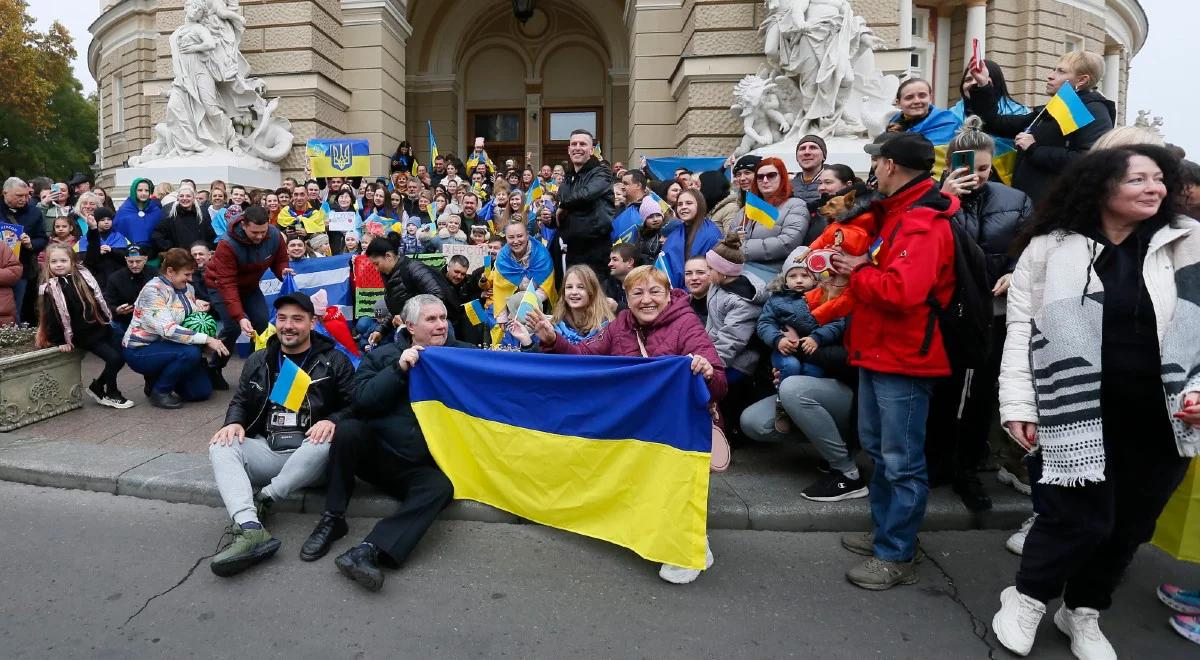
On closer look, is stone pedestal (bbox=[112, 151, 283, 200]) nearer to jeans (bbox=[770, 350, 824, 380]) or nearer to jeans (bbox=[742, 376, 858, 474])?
jeans (bbox=[770, 350, 824, 380])

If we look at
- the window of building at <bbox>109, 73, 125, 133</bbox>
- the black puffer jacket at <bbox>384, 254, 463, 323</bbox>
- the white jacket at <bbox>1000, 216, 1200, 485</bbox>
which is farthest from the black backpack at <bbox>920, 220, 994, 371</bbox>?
the window of building at <bbox>109, 73, 125, 133</bbox>

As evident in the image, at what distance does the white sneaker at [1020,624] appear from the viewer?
9.09 ft

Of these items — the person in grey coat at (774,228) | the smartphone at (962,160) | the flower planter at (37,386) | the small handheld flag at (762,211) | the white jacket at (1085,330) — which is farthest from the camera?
the flower planter at (37,386)

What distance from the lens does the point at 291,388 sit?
4055 millimetres

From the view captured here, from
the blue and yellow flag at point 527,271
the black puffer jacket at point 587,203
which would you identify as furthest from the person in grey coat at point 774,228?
the blue and yellow flag at point 527,271

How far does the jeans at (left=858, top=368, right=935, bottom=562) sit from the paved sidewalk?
0.64 metres

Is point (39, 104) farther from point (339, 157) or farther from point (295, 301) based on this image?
point (295, 301)

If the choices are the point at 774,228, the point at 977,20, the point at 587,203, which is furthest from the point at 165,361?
the point at 977,20

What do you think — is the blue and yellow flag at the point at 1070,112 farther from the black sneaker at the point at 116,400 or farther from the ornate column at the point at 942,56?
the ornate column at the point at 942,56

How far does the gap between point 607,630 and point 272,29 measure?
14.4 metres

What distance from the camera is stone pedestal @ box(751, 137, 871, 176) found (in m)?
10.9

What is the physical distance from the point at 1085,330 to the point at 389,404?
3.30 meters

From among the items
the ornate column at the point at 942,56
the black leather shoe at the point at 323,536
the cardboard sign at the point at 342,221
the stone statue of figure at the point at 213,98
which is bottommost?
the black leather shoe at the point at 323,536

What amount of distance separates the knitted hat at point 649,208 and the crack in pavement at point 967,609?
3.40 m
